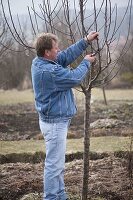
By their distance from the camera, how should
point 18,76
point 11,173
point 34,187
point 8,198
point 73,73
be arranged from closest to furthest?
point 73,73
point 8,198
point 34,187
point 11,173
point 18,76

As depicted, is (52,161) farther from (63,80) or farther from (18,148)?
(18,148)

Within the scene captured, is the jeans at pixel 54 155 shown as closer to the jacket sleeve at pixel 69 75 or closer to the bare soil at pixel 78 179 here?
the jacket sleeve at pixel 69 75

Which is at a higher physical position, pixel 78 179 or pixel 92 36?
pixel 92 36

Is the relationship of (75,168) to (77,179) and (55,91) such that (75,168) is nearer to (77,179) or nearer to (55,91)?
(77,179)

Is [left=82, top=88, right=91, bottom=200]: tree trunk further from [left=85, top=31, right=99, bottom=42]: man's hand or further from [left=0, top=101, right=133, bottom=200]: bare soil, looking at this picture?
[left=85, top=31, right=99, bottom=42]: man's hand

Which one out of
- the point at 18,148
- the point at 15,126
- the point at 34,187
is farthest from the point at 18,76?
the point at 34,187

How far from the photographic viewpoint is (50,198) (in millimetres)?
4621

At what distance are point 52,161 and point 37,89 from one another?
0.85 metres

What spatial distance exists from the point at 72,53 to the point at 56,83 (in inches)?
17.5

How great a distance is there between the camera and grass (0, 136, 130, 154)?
838 centimetres

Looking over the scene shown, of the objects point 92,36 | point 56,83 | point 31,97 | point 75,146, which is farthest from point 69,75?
point 31,97

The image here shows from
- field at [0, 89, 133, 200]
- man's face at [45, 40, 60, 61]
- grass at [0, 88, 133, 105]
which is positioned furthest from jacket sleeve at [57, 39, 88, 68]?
grass at [0, 88, 133, 105]

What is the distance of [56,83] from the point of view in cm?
428

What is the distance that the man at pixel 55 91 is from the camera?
424 cm
